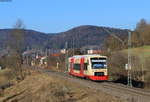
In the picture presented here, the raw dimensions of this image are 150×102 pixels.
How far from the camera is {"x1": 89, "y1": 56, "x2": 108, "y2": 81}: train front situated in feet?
154

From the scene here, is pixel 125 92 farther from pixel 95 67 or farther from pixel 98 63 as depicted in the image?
pixel 98 63

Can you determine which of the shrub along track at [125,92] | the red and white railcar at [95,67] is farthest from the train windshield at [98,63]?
the shrub along track at [125,92]

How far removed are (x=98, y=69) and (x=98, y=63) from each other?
1.00m

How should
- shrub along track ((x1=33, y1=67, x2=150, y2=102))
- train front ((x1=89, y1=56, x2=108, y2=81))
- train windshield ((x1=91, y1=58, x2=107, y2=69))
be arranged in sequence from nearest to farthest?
shrub along track ((x1=33, y1=67, x2=150, y2=102)) < train front ((x1=89, y1=56, x2=108, y2=81)) < train windshield ((x1=91, y1=58, x2=107, y2=69))

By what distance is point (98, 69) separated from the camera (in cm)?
4706

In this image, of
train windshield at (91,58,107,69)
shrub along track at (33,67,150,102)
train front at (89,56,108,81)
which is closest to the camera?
shrub along track at (33,67,150,102)

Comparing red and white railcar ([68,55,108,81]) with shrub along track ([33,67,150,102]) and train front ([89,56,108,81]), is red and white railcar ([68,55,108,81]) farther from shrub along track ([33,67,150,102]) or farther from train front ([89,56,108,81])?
shrub along track ([33,67,150,102])

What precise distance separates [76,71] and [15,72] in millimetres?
27840

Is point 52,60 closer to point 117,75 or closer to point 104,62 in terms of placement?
point 117,75

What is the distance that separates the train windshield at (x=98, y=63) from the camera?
155 feet

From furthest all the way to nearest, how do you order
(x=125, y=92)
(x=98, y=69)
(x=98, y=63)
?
1. (x=98, y=63)
2. (x=98, y=69)
3. (x=125, y=92)

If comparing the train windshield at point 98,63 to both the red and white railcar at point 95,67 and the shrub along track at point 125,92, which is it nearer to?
the red and white railcar at point 95,67

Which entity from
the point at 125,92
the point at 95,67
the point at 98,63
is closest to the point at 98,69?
the point at 95,67

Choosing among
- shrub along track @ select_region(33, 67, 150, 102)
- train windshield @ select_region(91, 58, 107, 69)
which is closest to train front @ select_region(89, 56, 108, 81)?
train windshield @ select_region(91, 58, 107, 69)
